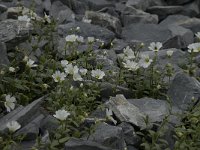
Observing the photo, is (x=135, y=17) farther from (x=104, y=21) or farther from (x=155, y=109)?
(x=155, y=109)

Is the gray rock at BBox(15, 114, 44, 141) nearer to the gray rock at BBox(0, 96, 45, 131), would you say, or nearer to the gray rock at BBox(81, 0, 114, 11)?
the gray rock at BBox(0, 96, 45, 131)

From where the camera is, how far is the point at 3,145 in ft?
13.2

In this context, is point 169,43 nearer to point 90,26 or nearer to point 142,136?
point 90,26

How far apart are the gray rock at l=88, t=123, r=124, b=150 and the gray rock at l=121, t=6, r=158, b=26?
14.2 ft

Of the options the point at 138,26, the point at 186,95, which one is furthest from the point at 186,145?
the point at 138,26

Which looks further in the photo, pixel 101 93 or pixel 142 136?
pixel 101 93

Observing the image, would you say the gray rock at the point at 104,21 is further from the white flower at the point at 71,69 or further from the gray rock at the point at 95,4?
the white flower at the point at 71,69

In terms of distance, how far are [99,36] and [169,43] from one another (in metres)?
1.08

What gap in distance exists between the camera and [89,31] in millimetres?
6719

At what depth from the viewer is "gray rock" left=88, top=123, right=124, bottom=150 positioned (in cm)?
403

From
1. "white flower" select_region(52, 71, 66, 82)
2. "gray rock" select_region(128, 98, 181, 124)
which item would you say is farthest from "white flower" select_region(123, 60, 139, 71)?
"white flower" select_region(52, 71, 66, 82)

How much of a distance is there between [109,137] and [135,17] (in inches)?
183

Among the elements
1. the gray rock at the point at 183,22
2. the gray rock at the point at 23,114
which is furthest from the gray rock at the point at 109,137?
the gray rock at the point at 183,22

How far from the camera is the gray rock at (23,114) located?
4281 mm
